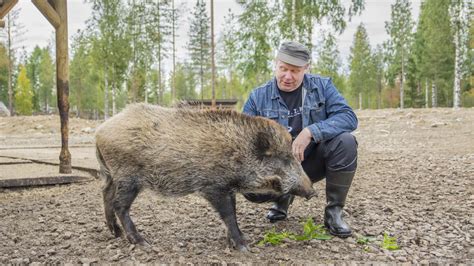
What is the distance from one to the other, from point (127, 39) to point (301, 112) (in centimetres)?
2928

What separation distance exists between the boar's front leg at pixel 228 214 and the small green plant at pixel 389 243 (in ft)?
3.19

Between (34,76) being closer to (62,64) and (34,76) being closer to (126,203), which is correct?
(62,64)

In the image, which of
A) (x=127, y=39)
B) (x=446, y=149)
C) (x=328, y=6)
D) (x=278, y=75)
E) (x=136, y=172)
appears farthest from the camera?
(x=127, y=39)

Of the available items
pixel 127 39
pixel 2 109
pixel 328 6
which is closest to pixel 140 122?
pixel 328 6

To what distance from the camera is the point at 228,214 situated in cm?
353

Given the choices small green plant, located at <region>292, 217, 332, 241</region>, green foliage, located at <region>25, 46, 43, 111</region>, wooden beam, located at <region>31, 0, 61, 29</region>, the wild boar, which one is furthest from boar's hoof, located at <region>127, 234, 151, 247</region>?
green foliage, located at <region>25, 46, 43, 111</region>

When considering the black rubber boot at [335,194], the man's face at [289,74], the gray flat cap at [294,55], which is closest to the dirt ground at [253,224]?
the black rubber boot at [335,194]

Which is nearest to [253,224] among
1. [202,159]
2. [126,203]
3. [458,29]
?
[202,159]

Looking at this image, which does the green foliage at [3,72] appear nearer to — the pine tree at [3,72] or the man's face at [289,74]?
the pine tree at [3,72]

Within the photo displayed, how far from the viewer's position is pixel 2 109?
2672cm

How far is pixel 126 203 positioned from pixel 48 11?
3.36m

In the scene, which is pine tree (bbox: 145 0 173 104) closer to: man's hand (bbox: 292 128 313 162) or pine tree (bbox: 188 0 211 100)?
pine tree (bbox: 188 0 211 100)

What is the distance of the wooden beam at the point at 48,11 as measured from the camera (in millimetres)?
5824

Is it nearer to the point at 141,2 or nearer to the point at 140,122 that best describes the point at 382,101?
the point at 141,2
